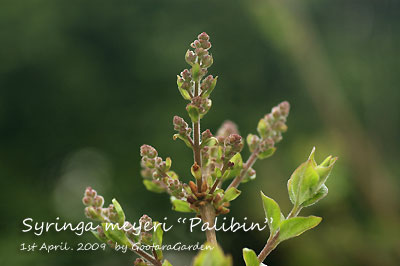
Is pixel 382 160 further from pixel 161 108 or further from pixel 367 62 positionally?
pixel 161 108

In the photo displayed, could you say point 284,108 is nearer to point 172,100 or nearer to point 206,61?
point 206,61

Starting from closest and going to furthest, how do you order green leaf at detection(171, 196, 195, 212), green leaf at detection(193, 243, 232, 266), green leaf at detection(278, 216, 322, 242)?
green leaf at detection(193, 243, 232, 266) < green leaf at detection(278, 216, 322, 242) < green leaf at detection(171, 196, 195, 212)

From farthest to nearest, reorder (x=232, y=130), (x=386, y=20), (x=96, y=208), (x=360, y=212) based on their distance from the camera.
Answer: (x=386, y=20) < (x=360, y=212) < (x=232, y=130) < (x=96, y=208)

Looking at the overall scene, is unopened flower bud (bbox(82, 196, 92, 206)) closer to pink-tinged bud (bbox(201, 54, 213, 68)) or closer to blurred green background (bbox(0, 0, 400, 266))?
pink-tinged bud (bbox(201, 54, 213, 68))

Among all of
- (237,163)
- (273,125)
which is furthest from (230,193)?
(273,125)

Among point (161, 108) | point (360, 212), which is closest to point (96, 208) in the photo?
point (360, 212)

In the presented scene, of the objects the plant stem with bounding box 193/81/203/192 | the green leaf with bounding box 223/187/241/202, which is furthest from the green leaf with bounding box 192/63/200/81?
the green leaf with bounding box 223/187/241/202
